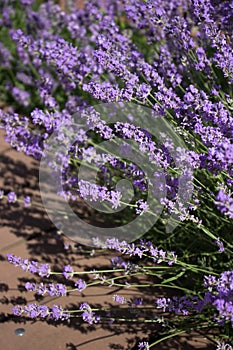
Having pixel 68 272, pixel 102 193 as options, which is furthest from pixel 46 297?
pixel 102 193

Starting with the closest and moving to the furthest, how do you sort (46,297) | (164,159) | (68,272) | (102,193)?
(102,193) → (164,159) → (68,272) → (46,297)

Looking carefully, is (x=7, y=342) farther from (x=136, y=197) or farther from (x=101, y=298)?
(x=136, y=197)

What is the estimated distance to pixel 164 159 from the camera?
2039mm

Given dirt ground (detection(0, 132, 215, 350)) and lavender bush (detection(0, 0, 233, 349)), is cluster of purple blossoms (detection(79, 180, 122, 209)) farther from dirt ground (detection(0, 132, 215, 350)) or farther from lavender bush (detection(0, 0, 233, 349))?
dirt ground (detection(0, 132, 215, 350))

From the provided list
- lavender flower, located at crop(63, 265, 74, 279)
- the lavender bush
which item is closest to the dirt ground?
the lavender bush

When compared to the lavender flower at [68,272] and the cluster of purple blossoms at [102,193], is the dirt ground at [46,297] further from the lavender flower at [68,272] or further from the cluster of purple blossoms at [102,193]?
the cluster of purple blossoms at [102,193]

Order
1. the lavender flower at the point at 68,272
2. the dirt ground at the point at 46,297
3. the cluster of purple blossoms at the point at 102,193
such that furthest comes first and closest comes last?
the dirt ground at the point at 46,297 → the lavender flower at the point at 68,272 → the cluster of purple blossoms at the point at 102,193

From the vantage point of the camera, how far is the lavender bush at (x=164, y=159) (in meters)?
1.88

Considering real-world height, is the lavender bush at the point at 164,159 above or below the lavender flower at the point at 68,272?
above

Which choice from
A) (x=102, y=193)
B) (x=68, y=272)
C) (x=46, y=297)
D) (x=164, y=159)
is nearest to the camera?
(x=102, y=193)

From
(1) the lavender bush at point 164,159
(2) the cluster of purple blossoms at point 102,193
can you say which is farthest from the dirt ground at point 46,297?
(2) the cluster of purple blossoms at point 102,193

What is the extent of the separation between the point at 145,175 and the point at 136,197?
1.26 feet

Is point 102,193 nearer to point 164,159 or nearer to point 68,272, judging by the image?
point 164,159

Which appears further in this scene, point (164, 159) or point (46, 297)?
point (46, 297)
